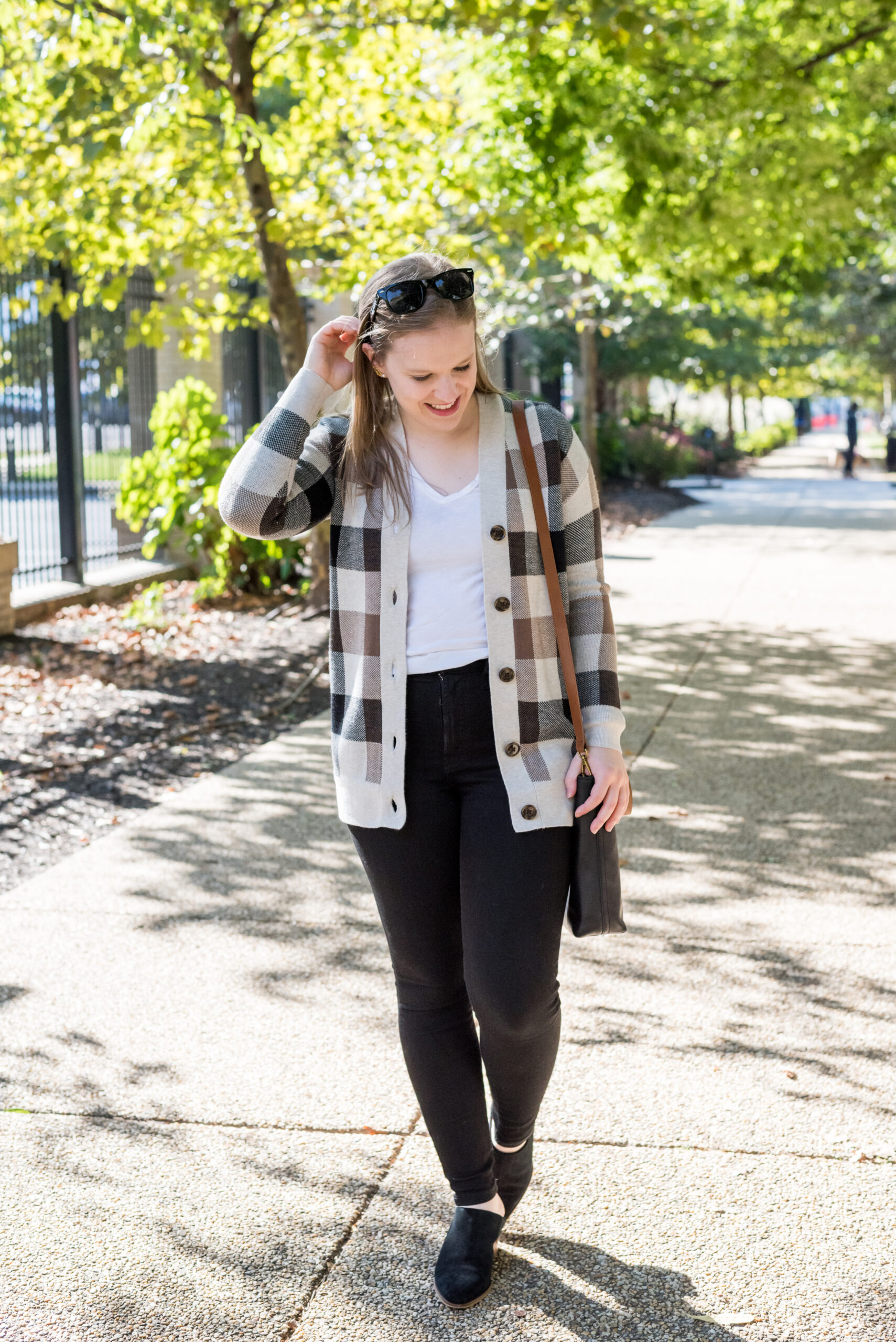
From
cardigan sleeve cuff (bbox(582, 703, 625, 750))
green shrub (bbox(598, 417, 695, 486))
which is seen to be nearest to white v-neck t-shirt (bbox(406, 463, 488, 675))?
cardigan sleeve cuff (bbox(582, 703, 625, 750))

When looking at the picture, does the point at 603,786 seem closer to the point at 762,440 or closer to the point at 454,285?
the point at 454,285

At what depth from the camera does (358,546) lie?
97.8 inches

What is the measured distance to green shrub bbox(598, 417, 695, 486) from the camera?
78.3ft

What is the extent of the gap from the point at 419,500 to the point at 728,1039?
1.93m

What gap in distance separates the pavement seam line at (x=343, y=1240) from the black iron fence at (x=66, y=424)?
8.01 m

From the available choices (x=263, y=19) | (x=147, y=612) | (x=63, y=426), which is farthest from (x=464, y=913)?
(x=63, y=426)

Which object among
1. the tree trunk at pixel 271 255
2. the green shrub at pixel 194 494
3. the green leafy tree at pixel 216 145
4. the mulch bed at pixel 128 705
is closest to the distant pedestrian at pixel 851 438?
the green leafy tree at pixel 216 145

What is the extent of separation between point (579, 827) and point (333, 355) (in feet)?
3.15

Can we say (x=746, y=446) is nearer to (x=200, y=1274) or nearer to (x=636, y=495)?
(x=636, y=495)

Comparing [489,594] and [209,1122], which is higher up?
[489,594]

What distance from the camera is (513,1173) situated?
2.70m

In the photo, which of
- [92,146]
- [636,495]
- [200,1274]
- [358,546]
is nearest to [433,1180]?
[200,1274]

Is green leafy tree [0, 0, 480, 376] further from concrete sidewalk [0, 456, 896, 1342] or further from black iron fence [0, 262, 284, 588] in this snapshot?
concrete sidewalk [0, 456, 896, 1342]

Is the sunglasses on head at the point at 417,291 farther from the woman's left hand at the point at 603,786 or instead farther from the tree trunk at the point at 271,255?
the tree trunk at the point at 271,255
